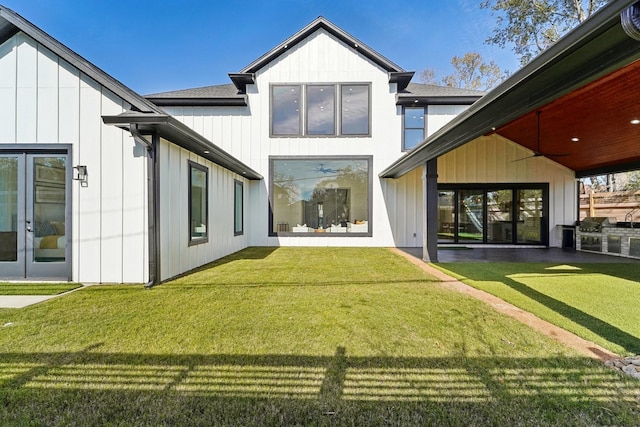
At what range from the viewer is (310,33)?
9.86 m

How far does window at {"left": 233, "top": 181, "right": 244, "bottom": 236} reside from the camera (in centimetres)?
843

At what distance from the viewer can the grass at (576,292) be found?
2.88 meters

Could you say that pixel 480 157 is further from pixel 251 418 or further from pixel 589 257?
pixel 251 418

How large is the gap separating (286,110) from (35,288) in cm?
775

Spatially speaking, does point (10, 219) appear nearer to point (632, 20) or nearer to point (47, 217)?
point (47, 217)

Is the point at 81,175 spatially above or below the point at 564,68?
below

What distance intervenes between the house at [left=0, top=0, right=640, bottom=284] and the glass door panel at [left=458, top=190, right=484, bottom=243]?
35mm

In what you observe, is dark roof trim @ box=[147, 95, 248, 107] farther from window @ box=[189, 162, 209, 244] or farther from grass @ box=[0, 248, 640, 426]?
grass @ box=[0, 248, 640, 426]

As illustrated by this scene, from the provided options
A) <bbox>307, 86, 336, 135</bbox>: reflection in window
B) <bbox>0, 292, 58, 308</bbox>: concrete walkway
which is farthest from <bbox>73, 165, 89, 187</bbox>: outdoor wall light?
<bbox>307, 86, 336, 135</bbox>: reflection in window

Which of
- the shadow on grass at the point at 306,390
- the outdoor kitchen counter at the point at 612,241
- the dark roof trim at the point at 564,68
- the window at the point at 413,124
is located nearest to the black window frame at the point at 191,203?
the shadow on grass at the point at 306,390

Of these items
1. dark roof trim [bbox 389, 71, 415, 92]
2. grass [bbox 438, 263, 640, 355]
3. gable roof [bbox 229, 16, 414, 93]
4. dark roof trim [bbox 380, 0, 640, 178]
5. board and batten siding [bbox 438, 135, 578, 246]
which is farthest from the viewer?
board and batten siding [bbox 438, 135, 578, 246]

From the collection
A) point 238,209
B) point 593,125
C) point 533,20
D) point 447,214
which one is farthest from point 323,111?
point 533,20

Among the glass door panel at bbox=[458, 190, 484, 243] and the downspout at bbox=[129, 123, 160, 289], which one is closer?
the downspout at bbox=[129, 123, 160, 289]

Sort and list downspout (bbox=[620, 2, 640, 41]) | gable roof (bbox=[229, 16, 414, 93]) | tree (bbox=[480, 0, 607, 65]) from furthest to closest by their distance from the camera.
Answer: tree (bbox=[480, 0, 607, 65]) → gable roof (bbox=[229, 16, 414, 93]) → downspout (bbox=[620, 2, 640, 41])
